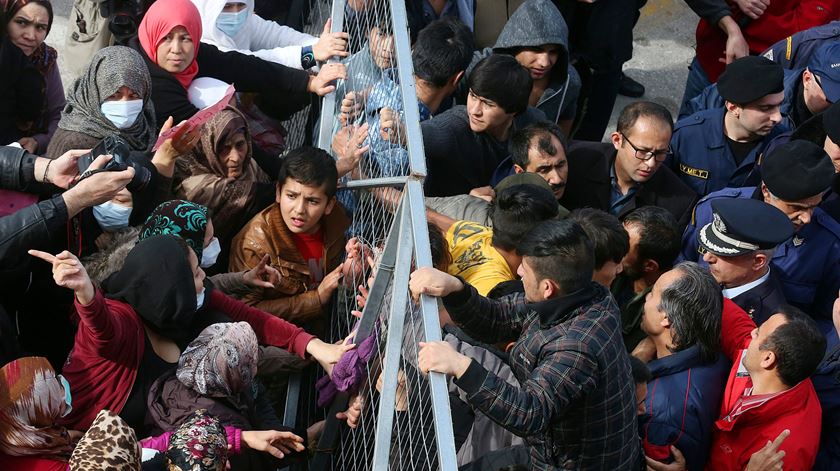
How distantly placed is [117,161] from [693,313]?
2085 millimetres

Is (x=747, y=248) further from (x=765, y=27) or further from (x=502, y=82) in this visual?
(x=765, y=27)

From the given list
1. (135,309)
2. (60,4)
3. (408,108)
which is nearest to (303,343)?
(135,309)

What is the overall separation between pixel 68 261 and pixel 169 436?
0.59 metres

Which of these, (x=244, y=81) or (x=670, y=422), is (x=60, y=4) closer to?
(x=244, y=81)

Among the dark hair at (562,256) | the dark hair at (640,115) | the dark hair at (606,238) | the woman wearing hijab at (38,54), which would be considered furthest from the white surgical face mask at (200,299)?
the dark hair at (640,115)

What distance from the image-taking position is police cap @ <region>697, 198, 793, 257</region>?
153 inches

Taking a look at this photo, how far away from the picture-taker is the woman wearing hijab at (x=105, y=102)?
12.4 feet

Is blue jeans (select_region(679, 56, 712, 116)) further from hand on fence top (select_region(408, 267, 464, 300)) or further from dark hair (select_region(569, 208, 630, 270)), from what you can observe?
hand on fence top (select_region(408, 267, 464, 300))

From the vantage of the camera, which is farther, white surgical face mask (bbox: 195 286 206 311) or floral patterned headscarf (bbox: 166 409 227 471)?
white surgical face mask (bbox: 195 286 206 311)

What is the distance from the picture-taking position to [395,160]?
3562 mm

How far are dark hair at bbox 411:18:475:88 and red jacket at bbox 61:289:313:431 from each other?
2071 millimetres

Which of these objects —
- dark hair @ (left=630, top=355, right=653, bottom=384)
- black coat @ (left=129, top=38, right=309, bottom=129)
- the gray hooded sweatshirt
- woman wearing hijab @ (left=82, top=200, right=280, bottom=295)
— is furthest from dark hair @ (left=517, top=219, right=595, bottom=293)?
the gray hooded sweatshirt

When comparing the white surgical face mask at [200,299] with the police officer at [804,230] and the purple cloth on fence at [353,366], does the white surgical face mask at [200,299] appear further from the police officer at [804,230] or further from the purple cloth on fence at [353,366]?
the police officer at [804,230]

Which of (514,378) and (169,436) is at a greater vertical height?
(169,436)
